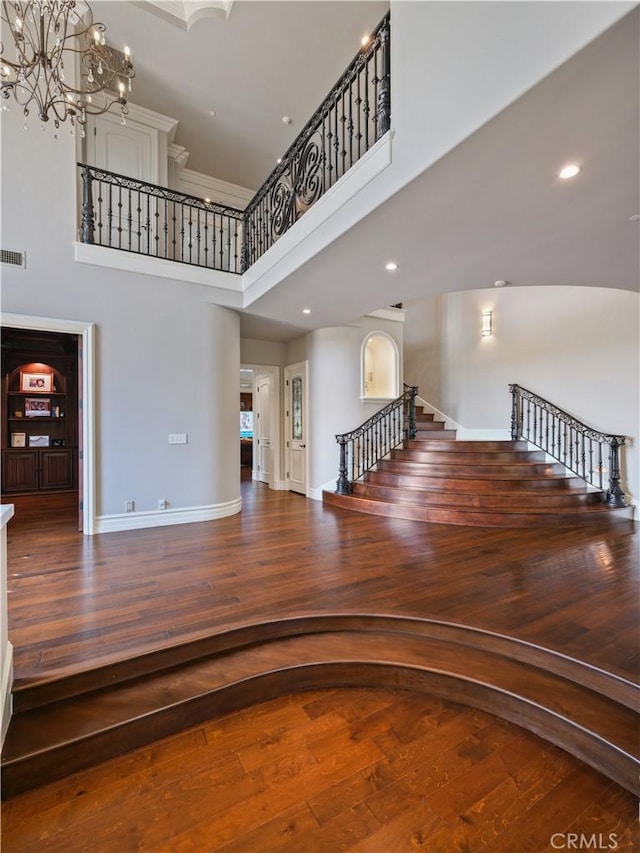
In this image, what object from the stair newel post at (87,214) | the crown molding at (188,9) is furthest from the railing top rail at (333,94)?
the stair newel post at (87,214)

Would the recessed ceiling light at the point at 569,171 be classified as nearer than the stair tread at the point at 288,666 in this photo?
No

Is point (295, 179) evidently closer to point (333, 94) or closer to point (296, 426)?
point (333, 94)

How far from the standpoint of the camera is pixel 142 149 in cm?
559

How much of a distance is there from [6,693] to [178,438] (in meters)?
3.38

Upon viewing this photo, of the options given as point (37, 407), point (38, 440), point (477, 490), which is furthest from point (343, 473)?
point (37, 407)

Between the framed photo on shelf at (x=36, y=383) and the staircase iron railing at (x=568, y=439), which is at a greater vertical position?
the framed photo on shelf at (x=36, y=383)

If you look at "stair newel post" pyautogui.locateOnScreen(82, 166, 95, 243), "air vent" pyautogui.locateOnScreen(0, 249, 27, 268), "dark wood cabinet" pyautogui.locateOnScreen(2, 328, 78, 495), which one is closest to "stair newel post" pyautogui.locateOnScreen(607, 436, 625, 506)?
"stair newel post" pyautogui.locateOnScreen(82, 166, 95, 243)

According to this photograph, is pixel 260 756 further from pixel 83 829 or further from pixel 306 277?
pixel 306 277

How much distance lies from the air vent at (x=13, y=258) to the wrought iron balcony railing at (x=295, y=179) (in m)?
0.68

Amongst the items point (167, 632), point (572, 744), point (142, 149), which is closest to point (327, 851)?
point (572, 744)

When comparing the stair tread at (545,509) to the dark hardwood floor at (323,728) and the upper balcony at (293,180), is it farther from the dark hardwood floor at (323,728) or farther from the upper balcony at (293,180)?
the upper balcony at (293,180)

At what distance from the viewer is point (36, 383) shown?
7.47 meters

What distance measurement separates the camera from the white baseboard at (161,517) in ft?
14.7

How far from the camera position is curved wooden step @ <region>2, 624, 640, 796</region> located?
1.66 meters
